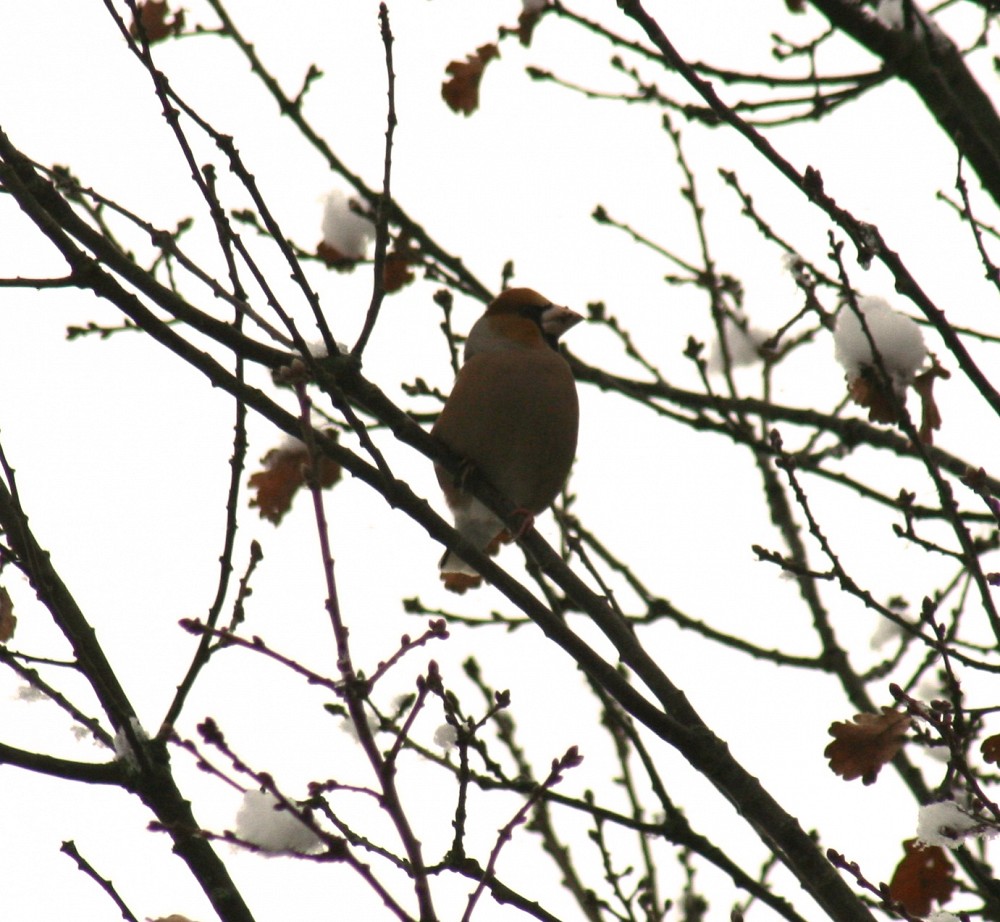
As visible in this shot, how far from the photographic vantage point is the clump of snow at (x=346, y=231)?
5.53 meters

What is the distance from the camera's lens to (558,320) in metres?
5.52

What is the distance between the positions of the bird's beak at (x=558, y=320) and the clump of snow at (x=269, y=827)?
2.93m

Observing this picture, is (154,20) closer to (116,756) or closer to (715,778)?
(116,756)

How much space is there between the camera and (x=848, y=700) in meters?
5.18

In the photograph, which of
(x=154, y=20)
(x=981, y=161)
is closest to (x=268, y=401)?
(x=981, y=161)

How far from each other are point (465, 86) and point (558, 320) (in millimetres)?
1005

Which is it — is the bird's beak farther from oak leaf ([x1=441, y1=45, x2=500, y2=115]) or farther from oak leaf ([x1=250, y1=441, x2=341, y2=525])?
oak leaf ([x1=250, y1=441, x2=341, y2=525])

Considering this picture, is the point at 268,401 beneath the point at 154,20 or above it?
beneath

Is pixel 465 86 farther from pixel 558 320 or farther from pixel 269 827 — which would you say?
pixel 269 827

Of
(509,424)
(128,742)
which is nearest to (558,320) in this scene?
(509,424)

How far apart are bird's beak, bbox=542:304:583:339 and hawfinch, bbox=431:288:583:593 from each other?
0.47 ft

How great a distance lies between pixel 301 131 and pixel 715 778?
3.54m

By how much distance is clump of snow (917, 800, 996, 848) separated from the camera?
9.77ft

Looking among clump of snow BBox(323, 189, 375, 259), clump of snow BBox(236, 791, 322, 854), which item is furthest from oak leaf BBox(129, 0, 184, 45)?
clump of snow BBox(236, 791, 322, 854)
